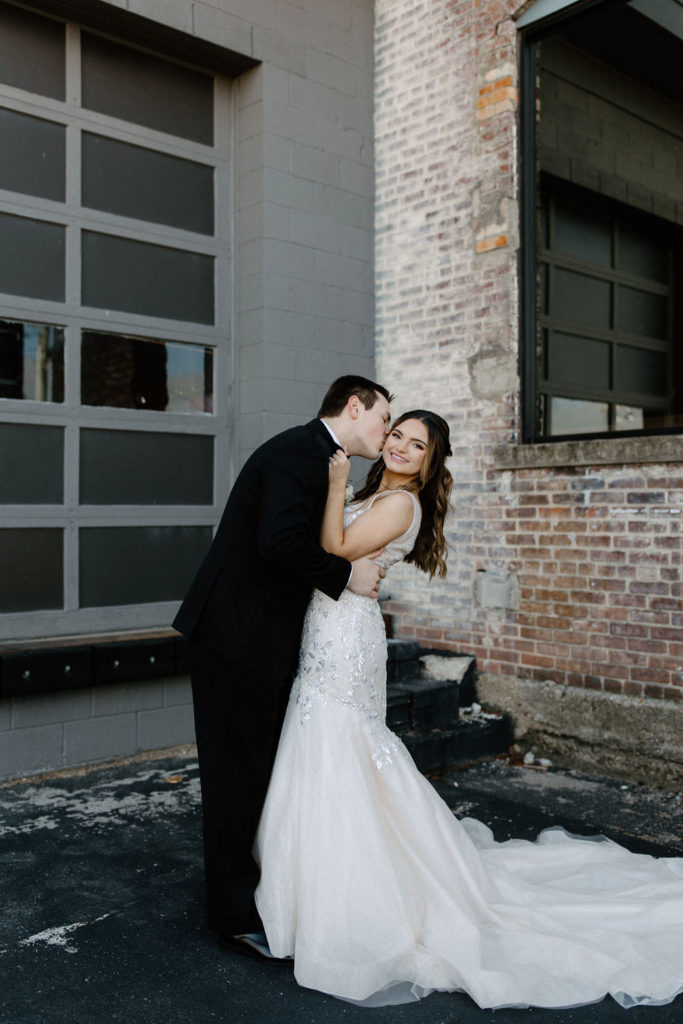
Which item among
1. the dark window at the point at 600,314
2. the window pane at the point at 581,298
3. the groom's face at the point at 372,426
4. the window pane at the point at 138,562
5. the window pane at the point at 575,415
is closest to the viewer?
the groom's face at the point at 372,426

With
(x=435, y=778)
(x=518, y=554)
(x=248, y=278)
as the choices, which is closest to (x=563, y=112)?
(x=248, y=278)

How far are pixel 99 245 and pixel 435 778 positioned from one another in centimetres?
373

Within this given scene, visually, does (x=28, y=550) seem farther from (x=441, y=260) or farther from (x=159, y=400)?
(x=441, y=260)

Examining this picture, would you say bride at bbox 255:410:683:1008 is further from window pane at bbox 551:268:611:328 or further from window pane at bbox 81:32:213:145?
window pane at bbox 81:32:213:145

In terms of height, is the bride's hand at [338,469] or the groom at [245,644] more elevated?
the bride's hand at [338,469]

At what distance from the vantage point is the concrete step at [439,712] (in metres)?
5.26

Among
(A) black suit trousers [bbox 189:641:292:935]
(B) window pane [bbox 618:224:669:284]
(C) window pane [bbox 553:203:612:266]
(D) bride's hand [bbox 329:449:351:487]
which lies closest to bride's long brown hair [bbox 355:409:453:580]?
(D) bride's hand [bbox 329:449:351:487]

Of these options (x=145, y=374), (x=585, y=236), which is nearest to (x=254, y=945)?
(x=145, y=374)

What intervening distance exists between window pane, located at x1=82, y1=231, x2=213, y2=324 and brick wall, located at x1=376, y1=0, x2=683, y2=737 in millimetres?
1403

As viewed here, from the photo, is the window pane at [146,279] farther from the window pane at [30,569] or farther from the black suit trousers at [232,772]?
the black suit trousers at [232,772]

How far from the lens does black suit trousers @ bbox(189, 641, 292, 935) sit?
3.09m

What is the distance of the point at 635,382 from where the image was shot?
18.7ft

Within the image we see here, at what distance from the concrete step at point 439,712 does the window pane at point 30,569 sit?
207cm

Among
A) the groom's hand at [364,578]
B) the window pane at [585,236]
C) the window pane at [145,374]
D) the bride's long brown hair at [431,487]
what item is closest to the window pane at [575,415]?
the window pane at [585,236]
